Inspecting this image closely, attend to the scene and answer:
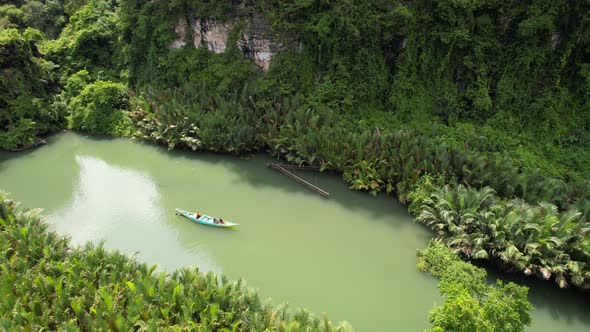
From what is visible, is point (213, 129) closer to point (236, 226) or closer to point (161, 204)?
point (161, 204)

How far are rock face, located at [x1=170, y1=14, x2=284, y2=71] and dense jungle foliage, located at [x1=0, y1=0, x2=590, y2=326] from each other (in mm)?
239

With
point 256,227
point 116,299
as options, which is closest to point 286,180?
point 256,227

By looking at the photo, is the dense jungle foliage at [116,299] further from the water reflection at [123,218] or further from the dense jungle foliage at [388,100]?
the dense jungle foliage at [388,100]

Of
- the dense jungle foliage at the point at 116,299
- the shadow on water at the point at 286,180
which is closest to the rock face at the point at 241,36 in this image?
Result: the shadow on water at the point at 286,180

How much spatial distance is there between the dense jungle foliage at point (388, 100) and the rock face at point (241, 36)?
0.78 feet

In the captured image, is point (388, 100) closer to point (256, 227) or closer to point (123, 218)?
point (256, 227)

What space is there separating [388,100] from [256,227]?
667cm

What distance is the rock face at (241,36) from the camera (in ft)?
49.1

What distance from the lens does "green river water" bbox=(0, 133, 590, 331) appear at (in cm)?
845

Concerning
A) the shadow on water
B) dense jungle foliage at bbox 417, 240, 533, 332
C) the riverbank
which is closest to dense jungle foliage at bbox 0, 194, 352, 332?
dense jungle foliage at bbox 417, 240, 533, 332

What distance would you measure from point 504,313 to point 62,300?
7131 millimetres

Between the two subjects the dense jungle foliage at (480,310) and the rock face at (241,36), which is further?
the rock face at (241,36)

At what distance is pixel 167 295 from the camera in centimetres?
710

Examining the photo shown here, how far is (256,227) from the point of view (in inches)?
425
